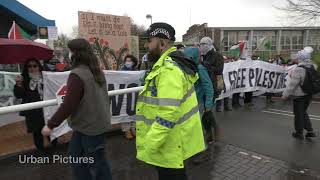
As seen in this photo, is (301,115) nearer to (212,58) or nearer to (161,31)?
(212,58)

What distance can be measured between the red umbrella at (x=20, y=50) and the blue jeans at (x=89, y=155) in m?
2.39

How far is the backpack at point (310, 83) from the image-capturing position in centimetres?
650

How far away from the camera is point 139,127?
293 centimetres

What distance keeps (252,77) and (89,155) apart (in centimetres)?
809

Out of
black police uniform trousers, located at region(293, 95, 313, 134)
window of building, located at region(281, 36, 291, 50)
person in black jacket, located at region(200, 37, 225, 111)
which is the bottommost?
black police uniform trousers, located at region(293, 95, 313, 134)

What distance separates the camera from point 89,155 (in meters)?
3.66

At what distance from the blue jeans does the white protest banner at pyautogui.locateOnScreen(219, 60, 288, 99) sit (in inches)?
249

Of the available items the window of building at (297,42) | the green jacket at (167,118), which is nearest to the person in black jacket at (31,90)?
the green jacket at (167,118)

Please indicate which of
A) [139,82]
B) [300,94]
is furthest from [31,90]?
[300,94]

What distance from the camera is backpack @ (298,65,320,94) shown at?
650cm

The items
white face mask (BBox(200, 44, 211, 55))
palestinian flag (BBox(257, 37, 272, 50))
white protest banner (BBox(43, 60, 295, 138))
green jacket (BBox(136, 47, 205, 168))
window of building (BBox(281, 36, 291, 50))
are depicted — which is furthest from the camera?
window of building (BBox(281, 36, 291, 50))

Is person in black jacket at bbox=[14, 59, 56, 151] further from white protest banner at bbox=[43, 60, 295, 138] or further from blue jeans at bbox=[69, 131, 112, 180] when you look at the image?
blue jeans at bbox=[69, 131, 112, 180]

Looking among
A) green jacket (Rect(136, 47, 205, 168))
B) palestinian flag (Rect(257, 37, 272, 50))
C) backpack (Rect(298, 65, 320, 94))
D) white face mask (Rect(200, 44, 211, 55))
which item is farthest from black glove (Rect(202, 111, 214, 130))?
palestinian flag (Rect(257, 37, 272, 50))

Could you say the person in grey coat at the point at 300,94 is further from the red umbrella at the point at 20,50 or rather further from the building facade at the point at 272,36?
the building facade at the point at 272,36
